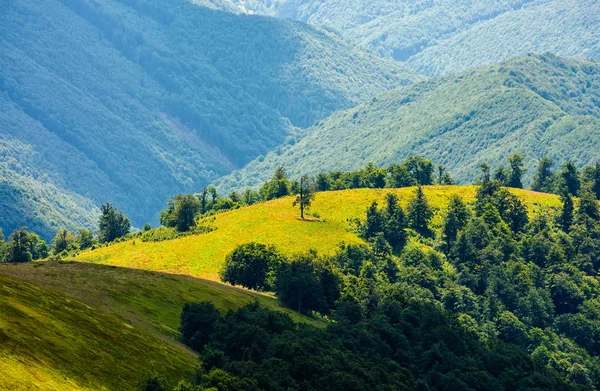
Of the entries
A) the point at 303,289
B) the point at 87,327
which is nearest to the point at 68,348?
the point at 87,327

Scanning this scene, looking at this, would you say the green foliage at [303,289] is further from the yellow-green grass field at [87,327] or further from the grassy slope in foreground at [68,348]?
the grassy slope in foreground at [68,348]

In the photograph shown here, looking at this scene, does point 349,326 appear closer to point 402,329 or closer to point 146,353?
point 402,329

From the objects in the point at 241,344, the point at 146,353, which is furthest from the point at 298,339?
the point at 146,353

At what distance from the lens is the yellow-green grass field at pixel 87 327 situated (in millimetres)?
90938

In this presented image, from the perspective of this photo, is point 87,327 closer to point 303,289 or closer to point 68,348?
point 68,348

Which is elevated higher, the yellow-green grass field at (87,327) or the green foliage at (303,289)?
the green foliage at (303,289)

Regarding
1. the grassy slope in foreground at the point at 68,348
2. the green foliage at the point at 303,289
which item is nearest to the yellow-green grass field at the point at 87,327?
the grassy slope in foreground at the point at 68,348

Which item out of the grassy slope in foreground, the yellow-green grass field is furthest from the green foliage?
the grassy slope in foreground

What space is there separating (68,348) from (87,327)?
32.5 ft

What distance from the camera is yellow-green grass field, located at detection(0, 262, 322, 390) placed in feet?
298

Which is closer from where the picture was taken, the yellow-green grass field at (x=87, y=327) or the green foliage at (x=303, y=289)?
the yellow-green grass field at (x=87, y=327)

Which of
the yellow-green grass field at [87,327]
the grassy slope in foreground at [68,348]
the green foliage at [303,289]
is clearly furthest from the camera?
the green foliage at [303,289]

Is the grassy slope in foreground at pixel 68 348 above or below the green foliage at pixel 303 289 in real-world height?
below

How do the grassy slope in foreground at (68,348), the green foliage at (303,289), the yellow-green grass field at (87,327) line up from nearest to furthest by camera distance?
the grassy slope in foreground at (68,348), the yellow-green grass field at (87,327), the green foliage at (303,289)
